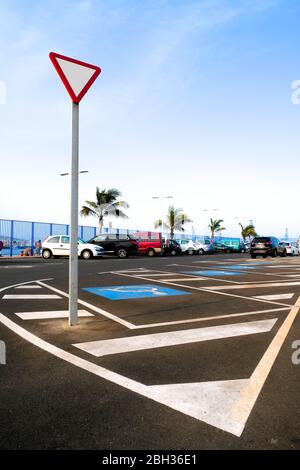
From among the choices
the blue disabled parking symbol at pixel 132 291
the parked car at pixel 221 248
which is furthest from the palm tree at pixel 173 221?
the blue disabled parking symbol at pixel 132 291

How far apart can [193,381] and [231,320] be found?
9.15ft

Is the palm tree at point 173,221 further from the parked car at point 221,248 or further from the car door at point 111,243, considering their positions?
the car door at point 111,243

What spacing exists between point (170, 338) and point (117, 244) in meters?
25.0

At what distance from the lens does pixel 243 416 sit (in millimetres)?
2611

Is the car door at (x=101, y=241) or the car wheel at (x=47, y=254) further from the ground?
the car door at (x=101, y=241)

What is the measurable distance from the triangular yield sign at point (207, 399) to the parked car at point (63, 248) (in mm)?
23577

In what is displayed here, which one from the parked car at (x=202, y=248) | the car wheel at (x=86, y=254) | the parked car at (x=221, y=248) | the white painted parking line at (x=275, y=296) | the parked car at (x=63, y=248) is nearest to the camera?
the white painted parking line at (x=275, y=296)

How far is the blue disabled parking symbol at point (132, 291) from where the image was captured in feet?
27.5

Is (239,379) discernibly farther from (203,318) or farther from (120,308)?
(120,308)

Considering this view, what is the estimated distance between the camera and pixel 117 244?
29.5m

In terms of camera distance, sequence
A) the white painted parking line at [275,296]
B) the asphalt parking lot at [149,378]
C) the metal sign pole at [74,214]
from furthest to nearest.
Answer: the white painted parking line at [275,296] → the metal sign pole at [74,214] → the asphalt parking lot at [149,378]

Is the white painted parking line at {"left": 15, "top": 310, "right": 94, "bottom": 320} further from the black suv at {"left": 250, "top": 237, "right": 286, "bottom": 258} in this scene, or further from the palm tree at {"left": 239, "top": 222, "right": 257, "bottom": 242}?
the palm tree at {"left": 239, "top": 222, "right": 257, "bottom": 242}

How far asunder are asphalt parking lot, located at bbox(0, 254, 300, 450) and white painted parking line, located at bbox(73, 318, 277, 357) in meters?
0.01
